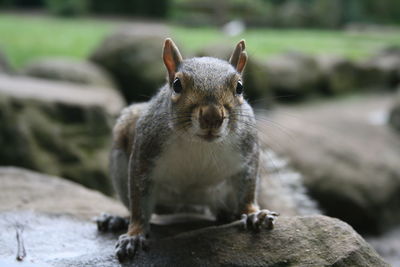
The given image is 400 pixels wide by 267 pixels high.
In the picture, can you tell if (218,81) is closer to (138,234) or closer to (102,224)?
(138,234)

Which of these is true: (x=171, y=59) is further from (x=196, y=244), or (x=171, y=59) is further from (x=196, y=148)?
(x=196, y=244)

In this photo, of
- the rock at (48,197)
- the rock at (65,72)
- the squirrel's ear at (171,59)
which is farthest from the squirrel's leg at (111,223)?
the rock at (65,72)

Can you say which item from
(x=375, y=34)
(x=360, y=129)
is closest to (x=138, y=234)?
(x=360, y=129)

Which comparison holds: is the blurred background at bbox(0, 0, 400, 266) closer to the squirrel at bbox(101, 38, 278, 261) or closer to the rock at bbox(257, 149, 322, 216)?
the rock at bbox(257, 149, 322, 216)

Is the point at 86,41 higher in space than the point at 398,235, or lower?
higher

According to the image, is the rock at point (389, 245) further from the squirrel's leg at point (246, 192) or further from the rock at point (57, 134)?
the rock at point (57, 134)

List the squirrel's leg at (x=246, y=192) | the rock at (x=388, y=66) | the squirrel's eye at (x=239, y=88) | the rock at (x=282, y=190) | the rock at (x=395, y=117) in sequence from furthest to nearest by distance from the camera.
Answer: the rock at (x=388, y=66) < the rock at (x=395, y=117) < the rock at (x=282, y=190) < the squirrel's leg at (x=246, y=192) < the squirrel's eye at (x=239, y=88)

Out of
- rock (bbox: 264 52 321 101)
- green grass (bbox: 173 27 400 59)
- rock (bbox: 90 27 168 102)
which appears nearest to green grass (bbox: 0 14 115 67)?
rock (bbox: 90 27 168 102)
